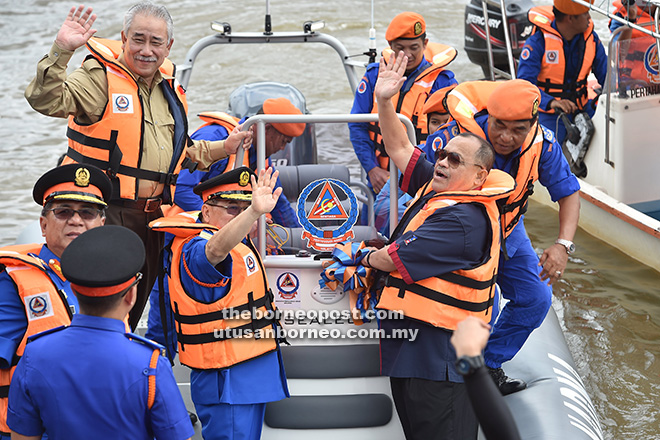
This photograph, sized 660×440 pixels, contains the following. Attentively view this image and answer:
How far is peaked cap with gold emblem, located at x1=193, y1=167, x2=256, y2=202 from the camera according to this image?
252 cm

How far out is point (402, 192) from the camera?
3490mm

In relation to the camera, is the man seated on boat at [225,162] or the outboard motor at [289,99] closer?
the man seated on boat at [225,162]

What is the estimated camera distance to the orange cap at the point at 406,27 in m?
4.07

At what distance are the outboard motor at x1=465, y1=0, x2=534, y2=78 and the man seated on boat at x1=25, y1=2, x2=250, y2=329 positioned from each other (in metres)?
5.23

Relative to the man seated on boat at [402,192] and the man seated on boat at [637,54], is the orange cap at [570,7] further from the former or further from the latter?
the man seated on boat at [402,192]

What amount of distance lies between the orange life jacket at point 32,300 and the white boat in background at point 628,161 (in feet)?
14.1

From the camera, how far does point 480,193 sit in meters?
2.53

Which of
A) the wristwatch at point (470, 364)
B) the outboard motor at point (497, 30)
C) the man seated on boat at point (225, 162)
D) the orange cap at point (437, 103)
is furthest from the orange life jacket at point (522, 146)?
the outboard motor at point (497, 30)

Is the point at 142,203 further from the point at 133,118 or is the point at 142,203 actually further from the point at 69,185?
the point at 69,185

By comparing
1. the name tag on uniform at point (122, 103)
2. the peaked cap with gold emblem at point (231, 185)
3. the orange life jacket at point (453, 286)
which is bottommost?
the orange life jacket at point (453, 286)

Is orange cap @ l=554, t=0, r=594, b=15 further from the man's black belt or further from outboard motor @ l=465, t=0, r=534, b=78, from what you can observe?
the man's black belt

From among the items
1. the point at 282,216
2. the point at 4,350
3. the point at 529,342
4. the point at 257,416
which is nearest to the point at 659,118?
the point at 529,342

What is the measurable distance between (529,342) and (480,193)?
4.52ft

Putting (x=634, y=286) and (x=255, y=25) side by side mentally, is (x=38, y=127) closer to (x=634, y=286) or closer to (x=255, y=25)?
(x=255, y=25)
